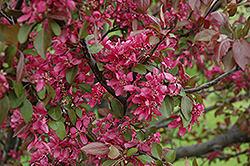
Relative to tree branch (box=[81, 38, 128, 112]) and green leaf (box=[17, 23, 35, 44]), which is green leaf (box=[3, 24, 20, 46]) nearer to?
green leaf (box=[17, 23, 35, 44])

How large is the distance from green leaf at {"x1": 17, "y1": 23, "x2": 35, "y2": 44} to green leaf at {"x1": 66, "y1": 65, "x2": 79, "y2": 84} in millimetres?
247

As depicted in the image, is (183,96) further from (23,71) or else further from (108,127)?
(23,71)

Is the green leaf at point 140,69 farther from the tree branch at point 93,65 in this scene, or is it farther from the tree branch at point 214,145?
the tree branch at point 214,145

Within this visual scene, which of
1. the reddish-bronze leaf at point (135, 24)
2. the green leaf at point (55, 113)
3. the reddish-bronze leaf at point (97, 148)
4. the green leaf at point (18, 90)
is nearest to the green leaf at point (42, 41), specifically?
the green leaf at point (18, 90)

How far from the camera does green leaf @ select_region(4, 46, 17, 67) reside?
0.62m

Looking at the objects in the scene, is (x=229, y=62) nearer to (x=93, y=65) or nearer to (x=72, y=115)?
(x=93, y=65)

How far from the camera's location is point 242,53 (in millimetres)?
729

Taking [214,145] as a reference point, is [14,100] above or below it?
above

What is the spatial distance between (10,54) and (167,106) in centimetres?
56

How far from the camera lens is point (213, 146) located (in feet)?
7.45

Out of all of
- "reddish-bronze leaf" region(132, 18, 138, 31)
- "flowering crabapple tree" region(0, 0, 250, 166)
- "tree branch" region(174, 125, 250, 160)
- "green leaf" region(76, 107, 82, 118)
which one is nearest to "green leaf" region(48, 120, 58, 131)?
"flowering crabapple tree" region(0, 0, 250, 166)

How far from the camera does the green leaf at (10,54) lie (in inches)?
24.4

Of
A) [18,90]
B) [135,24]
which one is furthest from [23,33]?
[135,24]

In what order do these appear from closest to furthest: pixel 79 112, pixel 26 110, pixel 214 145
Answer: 1. pixel 26 110
2. pixel 79 112
3. pixel 214 145
